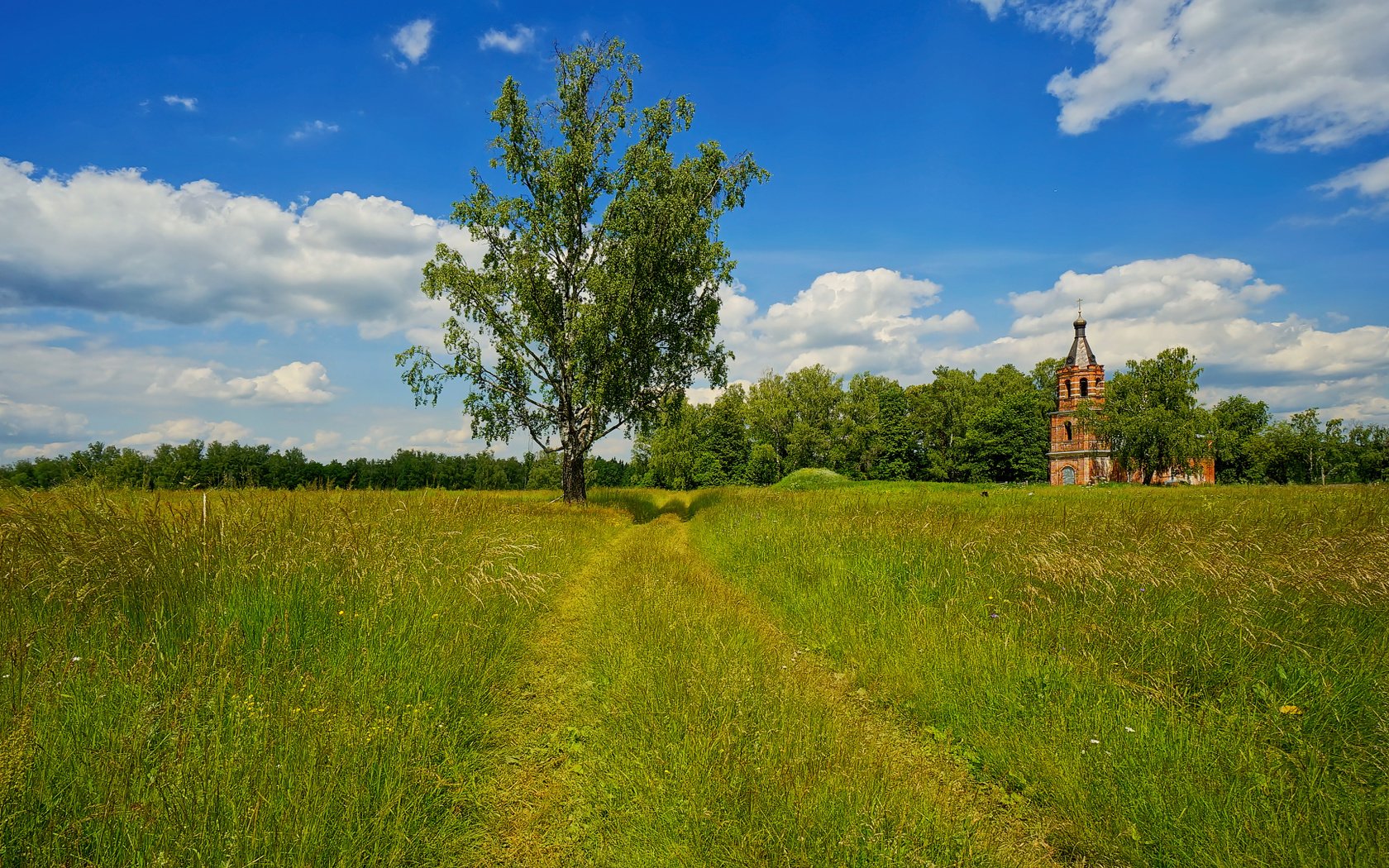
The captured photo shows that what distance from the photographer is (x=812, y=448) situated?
76.0m

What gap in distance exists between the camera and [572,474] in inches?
963

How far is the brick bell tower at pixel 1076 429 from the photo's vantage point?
73750 millimetres

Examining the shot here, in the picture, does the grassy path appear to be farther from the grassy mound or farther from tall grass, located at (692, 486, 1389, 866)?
the grassy mound

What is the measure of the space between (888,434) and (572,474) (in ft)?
196

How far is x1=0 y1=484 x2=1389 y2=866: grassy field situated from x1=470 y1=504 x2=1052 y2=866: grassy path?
0.02 m

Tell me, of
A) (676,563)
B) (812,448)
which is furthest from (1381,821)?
(812,448)

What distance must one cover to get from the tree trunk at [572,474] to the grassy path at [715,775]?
62.1ft

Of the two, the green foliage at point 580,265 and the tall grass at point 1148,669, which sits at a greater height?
the green foliage at point 580,265

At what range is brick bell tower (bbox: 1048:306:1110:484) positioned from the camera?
73.8 meters

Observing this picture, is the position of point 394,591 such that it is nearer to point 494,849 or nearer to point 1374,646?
point 494,849

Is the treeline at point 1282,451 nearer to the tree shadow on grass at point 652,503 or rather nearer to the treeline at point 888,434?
the treeline at point 888,434

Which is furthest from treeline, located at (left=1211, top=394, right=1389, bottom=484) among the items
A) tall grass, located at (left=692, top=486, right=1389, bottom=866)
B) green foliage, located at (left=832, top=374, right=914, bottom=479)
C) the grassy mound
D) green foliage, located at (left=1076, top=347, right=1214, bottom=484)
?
tall grass, located at (left=692, top=486, right=1389, bottom=866)

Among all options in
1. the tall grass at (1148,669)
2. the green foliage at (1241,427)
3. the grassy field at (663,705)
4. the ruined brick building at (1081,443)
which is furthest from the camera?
the green foliage at (1241,427)

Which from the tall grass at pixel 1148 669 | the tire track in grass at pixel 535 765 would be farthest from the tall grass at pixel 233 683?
the tall grass at pixel 1148 669
